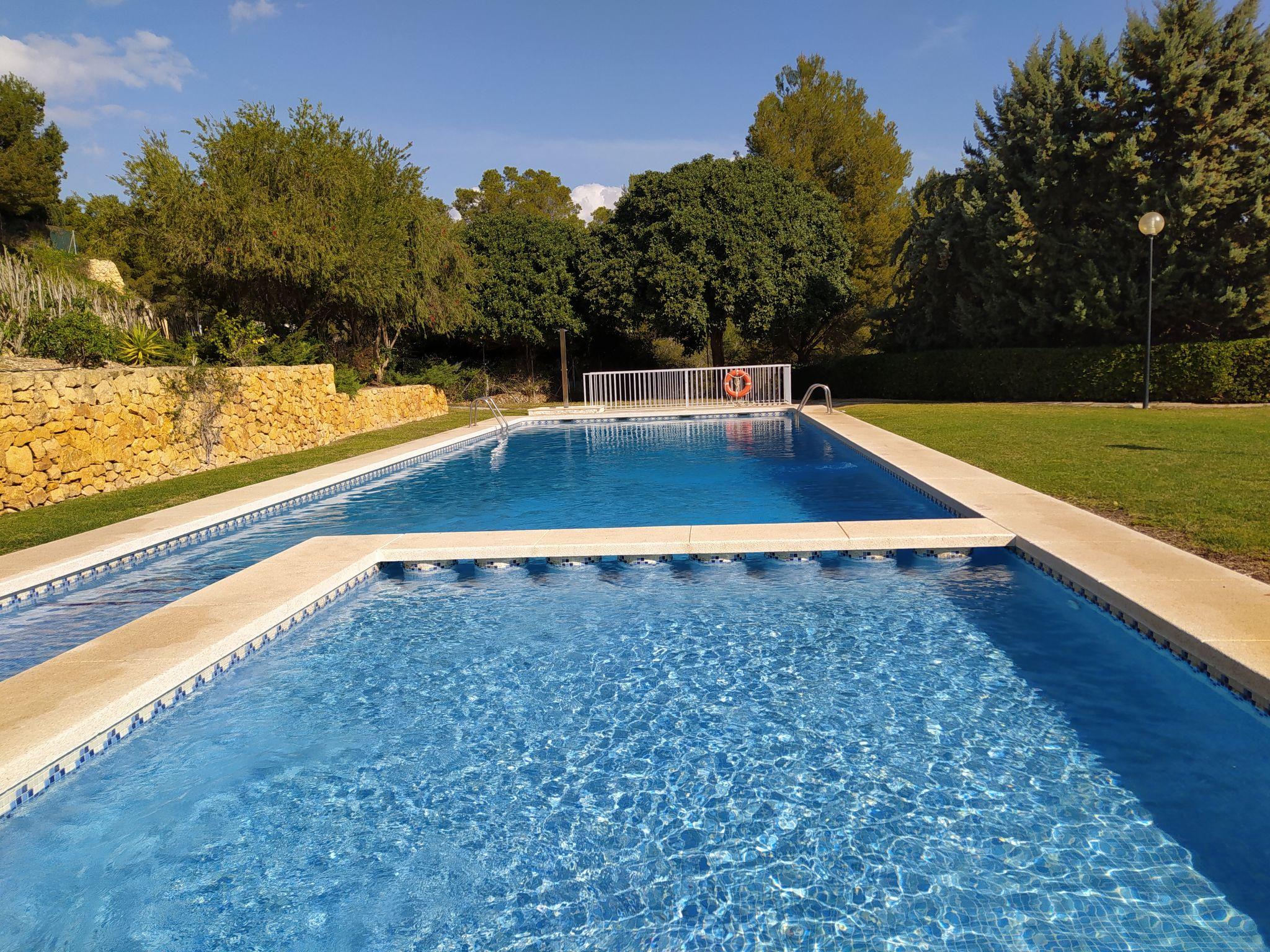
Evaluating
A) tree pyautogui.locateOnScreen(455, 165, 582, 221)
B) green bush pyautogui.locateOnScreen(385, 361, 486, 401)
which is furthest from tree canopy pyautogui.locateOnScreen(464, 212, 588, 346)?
tree pyautogui.locateOnScreen(455, 165, 582, 221)

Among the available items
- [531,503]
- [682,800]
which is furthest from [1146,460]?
[682,800]

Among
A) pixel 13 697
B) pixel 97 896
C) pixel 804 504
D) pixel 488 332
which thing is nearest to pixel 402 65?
pixel 488 332

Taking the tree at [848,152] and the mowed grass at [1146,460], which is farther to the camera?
the tree at [848,152]

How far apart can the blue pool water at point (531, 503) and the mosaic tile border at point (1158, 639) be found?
226 cm

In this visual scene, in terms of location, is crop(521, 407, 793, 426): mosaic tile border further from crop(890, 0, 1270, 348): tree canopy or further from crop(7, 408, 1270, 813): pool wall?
crop(7, 408, 1270, 813): pool wall

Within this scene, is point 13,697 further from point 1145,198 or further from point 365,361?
point 1145,198

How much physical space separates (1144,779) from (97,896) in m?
3.96

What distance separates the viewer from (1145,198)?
18.1 metres

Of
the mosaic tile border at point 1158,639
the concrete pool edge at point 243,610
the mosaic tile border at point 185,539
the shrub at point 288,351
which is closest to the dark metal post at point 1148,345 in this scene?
the concrete pool edge at point 243,610

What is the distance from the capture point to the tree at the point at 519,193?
4638 cm

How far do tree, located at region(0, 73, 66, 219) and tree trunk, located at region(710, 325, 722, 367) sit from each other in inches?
1090

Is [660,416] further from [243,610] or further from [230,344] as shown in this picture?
[243,610]

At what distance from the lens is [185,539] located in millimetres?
7129

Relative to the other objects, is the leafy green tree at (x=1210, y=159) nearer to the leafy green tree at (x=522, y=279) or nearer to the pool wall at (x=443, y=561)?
the pool wall at (x=443, y=561)
